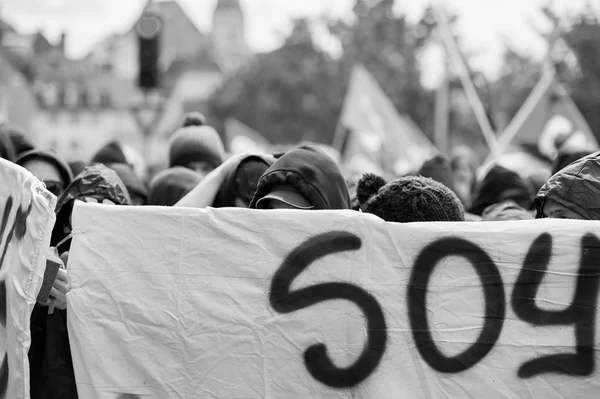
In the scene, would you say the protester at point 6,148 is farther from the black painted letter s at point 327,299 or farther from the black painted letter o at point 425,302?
the black painted letter o at point 425,302

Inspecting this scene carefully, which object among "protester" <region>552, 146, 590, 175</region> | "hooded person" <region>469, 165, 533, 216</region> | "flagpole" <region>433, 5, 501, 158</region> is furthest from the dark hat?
"flagpole" <region>433, 5, 501, 158</region>

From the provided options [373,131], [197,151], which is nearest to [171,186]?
[197,151]

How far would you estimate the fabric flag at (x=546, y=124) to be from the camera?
1052cm

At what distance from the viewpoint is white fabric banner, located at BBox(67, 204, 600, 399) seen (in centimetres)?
255

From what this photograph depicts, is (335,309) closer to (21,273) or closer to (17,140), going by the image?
(21,273)

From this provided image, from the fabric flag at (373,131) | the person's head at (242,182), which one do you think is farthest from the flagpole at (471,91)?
the person's head at (242,182)

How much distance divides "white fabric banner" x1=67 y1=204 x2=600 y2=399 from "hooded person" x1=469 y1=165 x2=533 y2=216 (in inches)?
104

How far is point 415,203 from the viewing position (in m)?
2.91

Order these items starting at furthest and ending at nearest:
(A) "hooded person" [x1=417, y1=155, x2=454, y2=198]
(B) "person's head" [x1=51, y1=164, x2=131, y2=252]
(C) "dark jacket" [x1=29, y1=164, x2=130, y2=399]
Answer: (A) "hooded person" [x1=417, y1=155, x2=454, y2=198] < (B) "person's head" [x1=51, y1=164, x2=131, y2=252] < (C) "dark jacket" [x1=29, y1=164, x2=130, y2=399]

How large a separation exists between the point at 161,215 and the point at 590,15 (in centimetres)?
4351

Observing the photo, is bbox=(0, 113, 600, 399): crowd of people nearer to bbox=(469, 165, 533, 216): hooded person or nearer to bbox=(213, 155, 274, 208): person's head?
bbox=(213, 155, 274, 208): person's head

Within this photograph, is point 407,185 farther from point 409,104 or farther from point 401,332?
point 409,104

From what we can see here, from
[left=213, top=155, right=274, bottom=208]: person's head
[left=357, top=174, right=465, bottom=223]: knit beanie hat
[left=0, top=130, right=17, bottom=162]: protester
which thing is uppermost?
[left=357, top=174, right=465, bottom=223]: knit beanie hat

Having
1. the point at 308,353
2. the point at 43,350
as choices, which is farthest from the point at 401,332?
the point at 43,350
